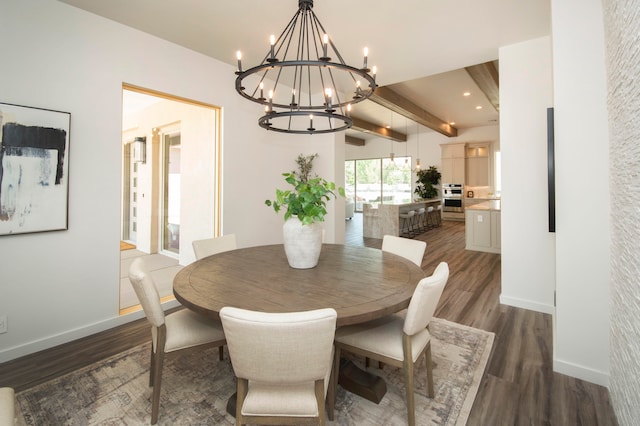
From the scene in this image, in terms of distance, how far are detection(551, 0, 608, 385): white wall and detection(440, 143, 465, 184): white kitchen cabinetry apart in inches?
340

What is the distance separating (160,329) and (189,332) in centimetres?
16

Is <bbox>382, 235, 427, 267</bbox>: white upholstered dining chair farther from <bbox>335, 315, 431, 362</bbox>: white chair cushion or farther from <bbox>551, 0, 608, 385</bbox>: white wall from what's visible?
<bbox>551, 0, 608, 385</bbox>: white wall

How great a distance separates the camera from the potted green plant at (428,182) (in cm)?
1057

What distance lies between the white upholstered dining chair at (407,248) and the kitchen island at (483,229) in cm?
419

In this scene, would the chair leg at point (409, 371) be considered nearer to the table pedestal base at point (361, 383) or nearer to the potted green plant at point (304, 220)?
the table pedestal base at point (361, 383)

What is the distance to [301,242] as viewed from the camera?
6.22 ft

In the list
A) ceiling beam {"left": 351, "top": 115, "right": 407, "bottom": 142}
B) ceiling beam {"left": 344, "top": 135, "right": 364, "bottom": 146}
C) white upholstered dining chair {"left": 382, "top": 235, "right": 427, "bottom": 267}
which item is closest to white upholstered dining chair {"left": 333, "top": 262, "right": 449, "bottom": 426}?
white upholstered dining chair {"left": 382, "top": 235, "right": 427, "bottom": 267}

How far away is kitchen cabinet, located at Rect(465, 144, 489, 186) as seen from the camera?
990cm

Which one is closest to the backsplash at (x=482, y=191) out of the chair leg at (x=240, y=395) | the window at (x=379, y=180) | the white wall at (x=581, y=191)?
the window at (x=379, y=180)

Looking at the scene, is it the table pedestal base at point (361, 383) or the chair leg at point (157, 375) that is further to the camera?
the table pedestal base at point (361, 383)

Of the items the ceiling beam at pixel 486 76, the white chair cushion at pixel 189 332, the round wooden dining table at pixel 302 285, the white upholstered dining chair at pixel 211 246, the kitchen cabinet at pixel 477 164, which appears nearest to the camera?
the round wooden dining table at pixel 302 285

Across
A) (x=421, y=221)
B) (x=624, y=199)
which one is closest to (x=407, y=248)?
(x=624, y=199)

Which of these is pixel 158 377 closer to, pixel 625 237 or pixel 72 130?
pixel 72 130

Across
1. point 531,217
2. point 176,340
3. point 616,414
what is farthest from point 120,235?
point 531,217
